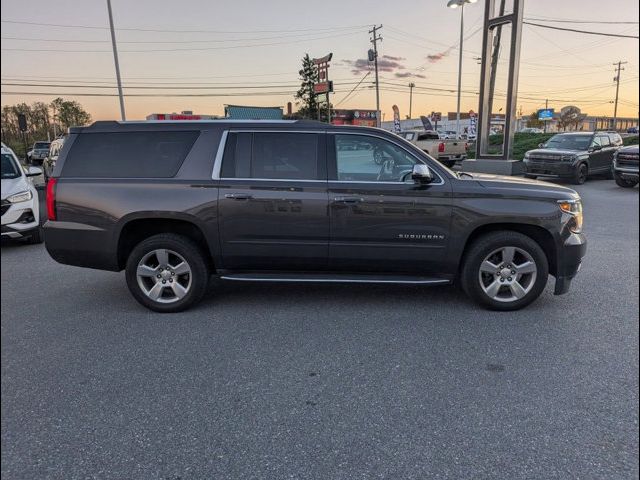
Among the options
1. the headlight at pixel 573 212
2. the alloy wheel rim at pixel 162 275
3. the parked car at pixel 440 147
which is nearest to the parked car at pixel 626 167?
the parked car at pixel 440 147

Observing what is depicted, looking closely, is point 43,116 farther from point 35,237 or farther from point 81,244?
point 81,244

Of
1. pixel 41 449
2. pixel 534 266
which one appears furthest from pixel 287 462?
pixel 534 266

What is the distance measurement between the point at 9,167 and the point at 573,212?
8.81 metres

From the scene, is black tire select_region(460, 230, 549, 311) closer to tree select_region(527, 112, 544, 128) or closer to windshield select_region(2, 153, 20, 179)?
windshield select_region(2, 153, 20, 179)

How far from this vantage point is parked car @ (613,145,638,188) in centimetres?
1376

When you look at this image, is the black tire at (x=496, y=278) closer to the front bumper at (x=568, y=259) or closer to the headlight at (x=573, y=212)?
the front bumper at (x=568, y=259)

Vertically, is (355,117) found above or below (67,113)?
above

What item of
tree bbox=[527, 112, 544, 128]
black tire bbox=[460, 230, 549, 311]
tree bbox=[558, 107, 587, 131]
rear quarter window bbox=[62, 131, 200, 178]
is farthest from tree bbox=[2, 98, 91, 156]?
tree bbox=[527, 112, 544, 128]

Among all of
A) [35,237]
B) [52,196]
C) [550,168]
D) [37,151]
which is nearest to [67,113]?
[35,237]

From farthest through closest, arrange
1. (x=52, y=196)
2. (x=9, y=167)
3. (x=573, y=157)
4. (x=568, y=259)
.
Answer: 1. (x=573, y=157)
2. (x=9, y=167)
3. (x=52, y=196)
4. (x=568, y=259)

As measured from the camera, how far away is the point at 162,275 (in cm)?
457

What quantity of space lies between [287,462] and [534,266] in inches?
123

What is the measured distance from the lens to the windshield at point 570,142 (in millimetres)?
16484

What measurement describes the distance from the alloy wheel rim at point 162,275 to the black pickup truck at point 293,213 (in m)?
0.01
